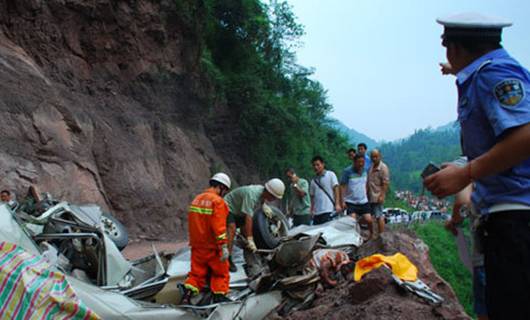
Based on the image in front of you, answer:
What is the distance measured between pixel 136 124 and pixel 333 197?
834 centimetres

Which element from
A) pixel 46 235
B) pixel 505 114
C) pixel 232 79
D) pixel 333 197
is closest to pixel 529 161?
pixel 505 114

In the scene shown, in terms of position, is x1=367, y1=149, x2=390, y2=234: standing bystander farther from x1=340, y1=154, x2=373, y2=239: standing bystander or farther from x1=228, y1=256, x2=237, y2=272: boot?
x1=228, y1=256, x2=237, y2=272: boot

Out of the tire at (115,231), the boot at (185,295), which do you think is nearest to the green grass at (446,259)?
the tire at (115,231)

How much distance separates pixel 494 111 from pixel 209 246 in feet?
15.1

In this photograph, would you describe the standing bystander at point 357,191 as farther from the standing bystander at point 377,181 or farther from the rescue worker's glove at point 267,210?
the rescue worker's glove at point 267,210

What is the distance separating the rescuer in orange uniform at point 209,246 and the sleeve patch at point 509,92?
171 inches

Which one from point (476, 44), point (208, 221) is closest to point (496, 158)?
point (476, 44)

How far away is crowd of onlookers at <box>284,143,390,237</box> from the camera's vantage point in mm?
8305

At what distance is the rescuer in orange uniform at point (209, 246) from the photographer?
579 centimetres

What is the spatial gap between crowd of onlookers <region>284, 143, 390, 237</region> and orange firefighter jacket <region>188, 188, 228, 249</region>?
3.13 m

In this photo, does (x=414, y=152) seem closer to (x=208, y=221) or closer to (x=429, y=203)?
(x=429, y=203)

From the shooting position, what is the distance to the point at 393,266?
5.01m

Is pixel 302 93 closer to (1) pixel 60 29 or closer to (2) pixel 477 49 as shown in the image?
(1) pixel 60 29

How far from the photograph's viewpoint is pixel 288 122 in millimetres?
22812
